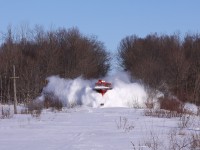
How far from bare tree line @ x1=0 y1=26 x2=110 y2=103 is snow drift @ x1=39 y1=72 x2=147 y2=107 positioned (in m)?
8.72

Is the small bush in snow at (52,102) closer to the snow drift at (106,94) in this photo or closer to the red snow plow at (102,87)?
the snow drift at (106,94)

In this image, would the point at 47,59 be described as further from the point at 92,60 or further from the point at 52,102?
the point at 52,102

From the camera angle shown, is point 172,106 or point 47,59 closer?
point 172,106

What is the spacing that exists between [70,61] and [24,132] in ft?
112

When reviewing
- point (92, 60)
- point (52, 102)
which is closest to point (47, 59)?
point (92, 60)

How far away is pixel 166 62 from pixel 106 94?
17541 millimetres

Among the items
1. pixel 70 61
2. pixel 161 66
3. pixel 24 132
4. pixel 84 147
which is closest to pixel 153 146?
pixel 84 147

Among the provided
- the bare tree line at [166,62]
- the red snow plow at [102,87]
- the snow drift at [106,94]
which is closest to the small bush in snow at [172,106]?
the snow drift at [106,94]

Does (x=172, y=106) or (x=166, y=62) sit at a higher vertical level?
(x=166, y=62)

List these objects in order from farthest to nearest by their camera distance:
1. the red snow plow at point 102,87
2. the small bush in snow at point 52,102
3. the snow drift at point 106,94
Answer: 1. the snow drift at point 106,94
2. the red snow plow at point 102,87
3. the small bush in snow at point 52,102

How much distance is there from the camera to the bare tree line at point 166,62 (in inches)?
1483

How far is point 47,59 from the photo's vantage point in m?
44.8

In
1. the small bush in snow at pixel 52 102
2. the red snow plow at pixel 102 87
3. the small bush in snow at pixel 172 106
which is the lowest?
the small bush in snow at pixel 172 106

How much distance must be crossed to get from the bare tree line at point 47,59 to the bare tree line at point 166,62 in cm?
384
